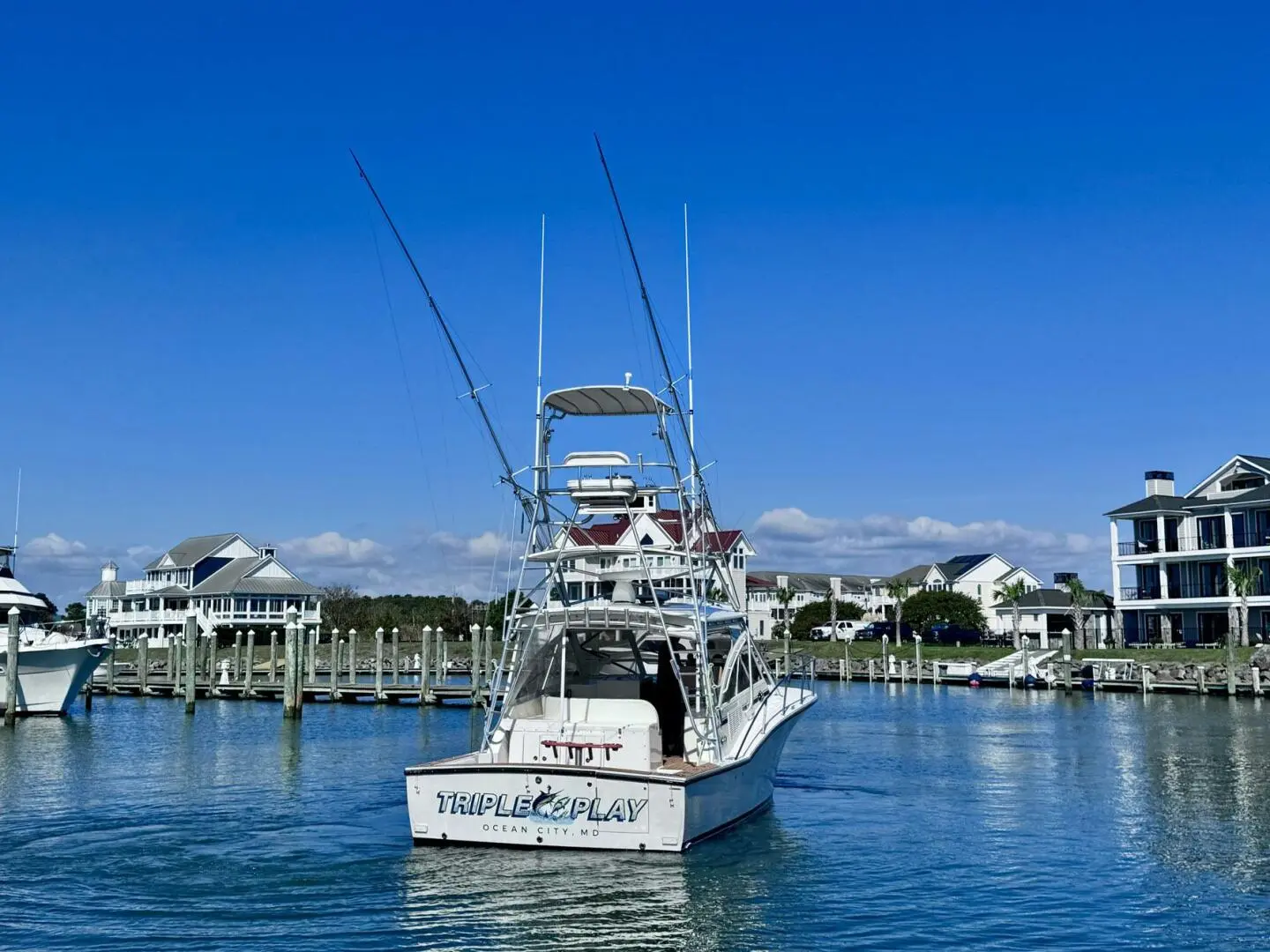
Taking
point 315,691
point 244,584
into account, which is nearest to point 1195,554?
point 315,691

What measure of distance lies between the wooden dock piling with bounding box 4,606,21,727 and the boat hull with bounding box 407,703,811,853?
114 ft

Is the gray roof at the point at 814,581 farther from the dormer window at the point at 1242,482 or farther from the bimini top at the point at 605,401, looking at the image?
the bimini top at the point at 605,401

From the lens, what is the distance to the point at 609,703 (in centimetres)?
2217

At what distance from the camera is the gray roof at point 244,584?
117 meters

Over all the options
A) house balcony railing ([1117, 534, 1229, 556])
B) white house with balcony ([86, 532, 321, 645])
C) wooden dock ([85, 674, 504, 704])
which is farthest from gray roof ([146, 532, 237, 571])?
house balcony railing ([1117, 534, 1229, 556])

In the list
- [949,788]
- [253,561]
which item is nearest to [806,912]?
[949,788]

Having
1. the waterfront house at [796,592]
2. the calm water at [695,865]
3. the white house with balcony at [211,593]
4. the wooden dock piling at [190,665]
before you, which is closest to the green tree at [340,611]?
the white house with balcony at [211,593]

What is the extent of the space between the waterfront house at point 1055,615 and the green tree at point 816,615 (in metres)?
17.3

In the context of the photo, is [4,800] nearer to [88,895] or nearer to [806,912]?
[88,895]

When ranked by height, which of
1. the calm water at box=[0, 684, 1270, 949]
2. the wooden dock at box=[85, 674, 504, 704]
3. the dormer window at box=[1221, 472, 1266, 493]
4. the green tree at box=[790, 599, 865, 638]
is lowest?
the calm water at box=[0, 684, 1270, 949]

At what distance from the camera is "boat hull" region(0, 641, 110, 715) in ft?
173

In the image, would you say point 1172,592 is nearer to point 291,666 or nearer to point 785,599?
point 785,599

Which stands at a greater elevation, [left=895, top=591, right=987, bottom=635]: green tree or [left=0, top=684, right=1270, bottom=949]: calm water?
[left=895, top=591, right=987, bottom=635]: green tree

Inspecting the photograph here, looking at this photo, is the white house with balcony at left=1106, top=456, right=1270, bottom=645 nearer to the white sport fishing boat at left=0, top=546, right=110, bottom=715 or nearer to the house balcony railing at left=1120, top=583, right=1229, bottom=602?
the house balcony railing at left=1120, top=583, right=1229, bottom=602
